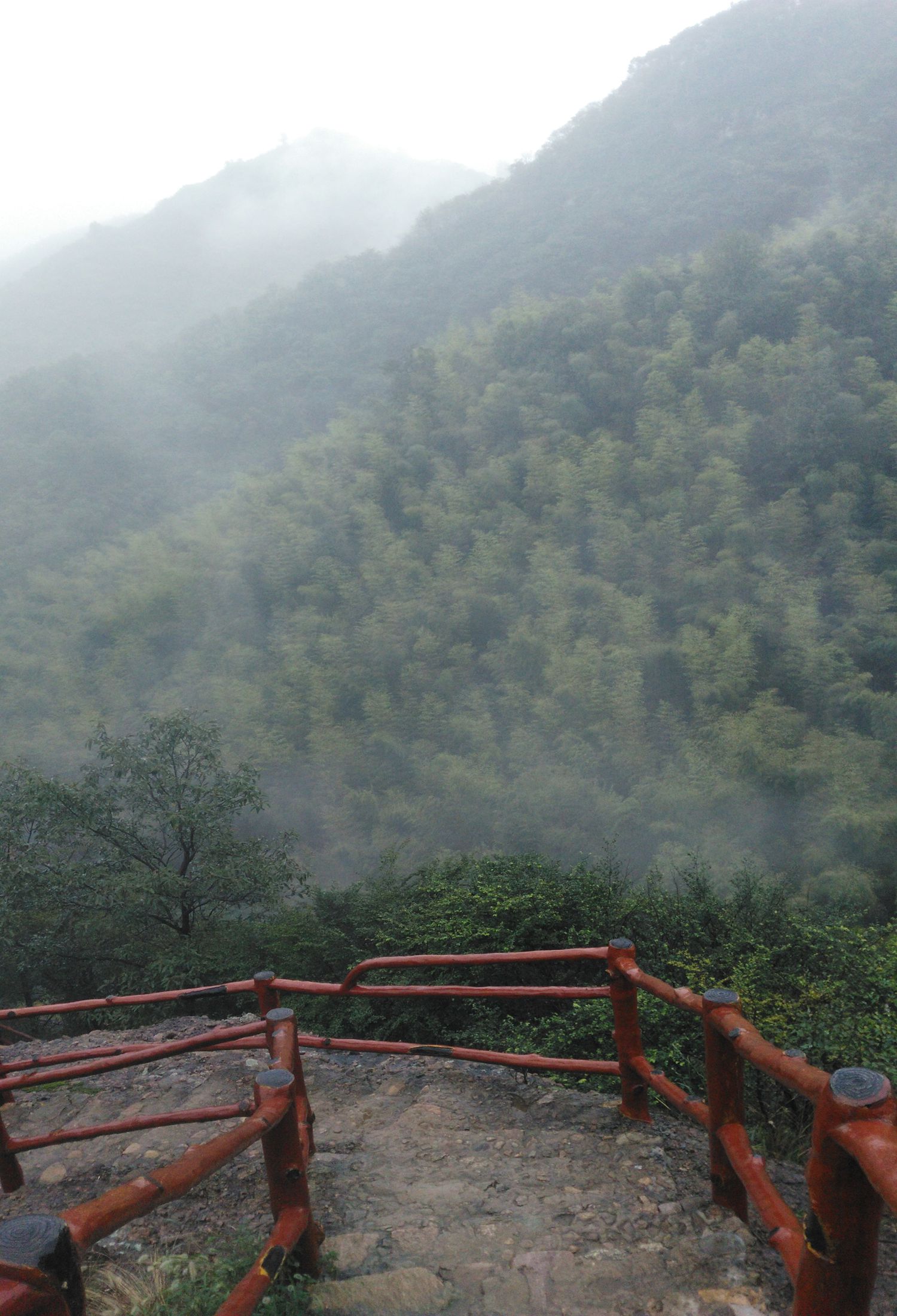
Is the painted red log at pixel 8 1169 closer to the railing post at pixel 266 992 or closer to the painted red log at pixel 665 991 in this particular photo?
the railing post at pixel 266 992

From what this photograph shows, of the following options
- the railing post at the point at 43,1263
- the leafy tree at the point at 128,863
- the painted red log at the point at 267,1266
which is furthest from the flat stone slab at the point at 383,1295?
the leafy tree at the point at 128,863

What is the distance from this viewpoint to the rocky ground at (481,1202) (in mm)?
1389

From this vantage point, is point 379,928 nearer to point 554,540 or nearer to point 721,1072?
point 721,1072

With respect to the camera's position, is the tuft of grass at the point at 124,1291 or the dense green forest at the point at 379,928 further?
the dense green forest at the point at 379,928

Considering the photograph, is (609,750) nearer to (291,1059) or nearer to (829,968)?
(829,968)

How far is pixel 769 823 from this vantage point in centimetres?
1264

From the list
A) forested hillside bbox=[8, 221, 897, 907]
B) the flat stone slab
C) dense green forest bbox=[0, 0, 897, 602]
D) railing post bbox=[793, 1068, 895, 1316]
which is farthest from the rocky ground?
dense green forest bbox=[0, 0, 897, 602]

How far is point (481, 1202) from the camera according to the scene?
1747 millimetres

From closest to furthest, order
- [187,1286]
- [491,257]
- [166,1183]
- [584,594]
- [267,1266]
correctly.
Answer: [166,1183]
[267,1266]
[187,1286]
[584,594]
[491,257]

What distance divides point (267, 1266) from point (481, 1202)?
830 mm

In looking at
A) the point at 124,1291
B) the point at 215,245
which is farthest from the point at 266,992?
the point at 215,245

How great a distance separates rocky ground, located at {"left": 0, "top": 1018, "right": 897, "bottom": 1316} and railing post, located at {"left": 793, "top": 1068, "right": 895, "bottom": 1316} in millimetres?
702

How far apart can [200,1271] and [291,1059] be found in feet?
1.34

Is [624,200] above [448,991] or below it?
above
